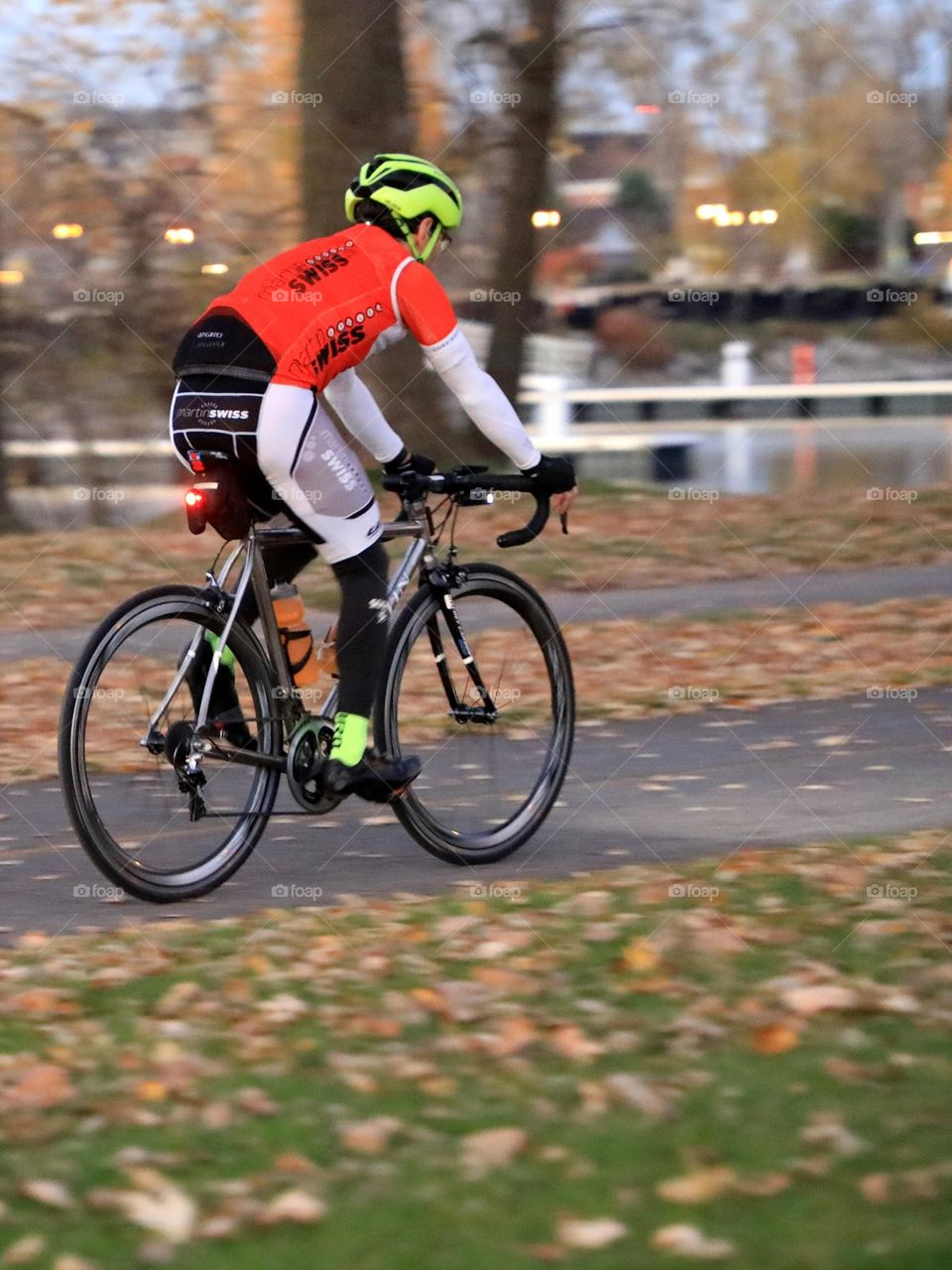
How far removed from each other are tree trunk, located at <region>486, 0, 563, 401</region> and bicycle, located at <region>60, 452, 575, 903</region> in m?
10.5

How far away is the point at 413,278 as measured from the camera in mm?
5809

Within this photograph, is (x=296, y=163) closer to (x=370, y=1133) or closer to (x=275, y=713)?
(x=275, y=713)

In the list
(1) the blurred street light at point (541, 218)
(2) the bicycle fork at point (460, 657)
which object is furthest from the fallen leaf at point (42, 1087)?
(1) the blurred street light at point (541, 218)

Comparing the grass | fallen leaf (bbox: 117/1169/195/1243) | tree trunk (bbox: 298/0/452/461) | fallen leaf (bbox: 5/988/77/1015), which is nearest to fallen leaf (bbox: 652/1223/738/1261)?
the grass

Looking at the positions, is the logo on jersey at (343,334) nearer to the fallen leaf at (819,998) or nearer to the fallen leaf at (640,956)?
the fallen leaf at (640,956)

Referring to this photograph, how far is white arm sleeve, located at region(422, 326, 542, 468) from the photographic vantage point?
5.86 metres

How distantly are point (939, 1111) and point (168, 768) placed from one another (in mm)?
2535

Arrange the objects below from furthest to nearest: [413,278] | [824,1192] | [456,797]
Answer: [456,797]
[413,278]
[824,1192]

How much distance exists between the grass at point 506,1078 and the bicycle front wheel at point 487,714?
407 millimetres

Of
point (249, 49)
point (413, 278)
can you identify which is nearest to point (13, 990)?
point (413, 278)

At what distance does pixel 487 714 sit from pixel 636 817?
0.79 m

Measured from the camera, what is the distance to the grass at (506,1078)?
371cm

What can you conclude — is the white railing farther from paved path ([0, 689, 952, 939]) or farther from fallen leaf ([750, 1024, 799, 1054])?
fallen leaf ([750, 1024, 799, 1054])

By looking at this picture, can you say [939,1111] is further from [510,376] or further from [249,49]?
[249,49]
